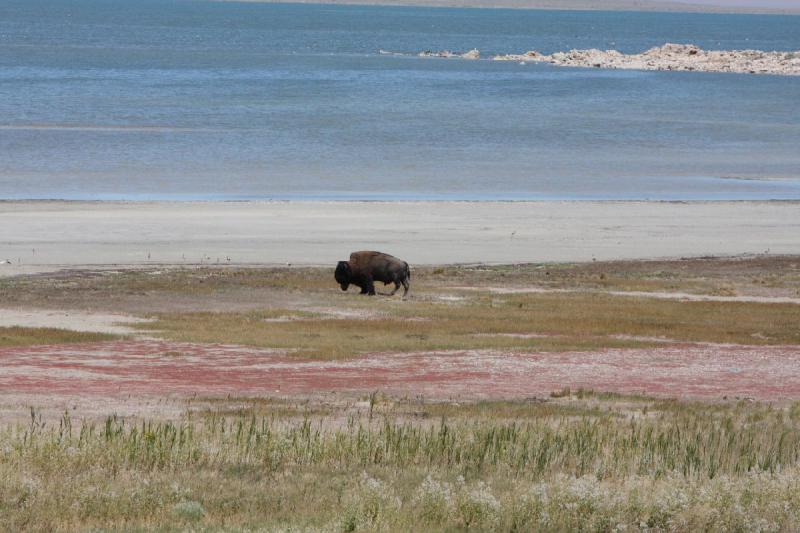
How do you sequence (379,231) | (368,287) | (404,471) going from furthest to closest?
(379,231), (368,287), (404,471)

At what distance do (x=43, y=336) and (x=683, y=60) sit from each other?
154m

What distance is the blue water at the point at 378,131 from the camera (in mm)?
58031

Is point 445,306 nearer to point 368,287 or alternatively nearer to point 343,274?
point 368,287

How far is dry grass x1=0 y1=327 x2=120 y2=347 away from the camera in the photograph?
23.0 metres

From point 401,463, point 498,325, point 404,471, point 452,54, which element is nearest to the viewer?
point 404,471

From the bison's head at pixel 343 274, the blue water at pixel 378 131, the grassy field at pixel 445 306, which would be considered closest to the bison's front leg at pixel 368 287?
the bison's head at pixel 343 274

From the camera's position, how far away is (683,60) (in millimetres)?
169250

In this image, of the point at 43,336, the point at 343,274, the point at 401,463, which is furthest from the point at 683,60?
the point at 401,463

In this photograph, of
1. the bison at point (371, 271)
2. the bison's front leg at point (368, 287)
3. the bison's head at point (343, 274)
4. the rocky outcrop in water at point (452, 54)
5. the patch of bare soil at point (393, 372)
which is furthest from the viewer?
the rocky outcrop in water at point (452, 54)

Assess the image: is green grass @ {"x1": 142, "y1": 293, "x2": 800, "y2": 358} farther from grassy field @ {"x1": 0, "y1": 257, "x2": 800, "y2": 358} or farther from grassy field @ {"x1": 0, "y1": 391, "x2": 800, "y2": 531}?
grassy field @ {"x1": 0, "y1": 391, "x2": 800, "y2": 531}

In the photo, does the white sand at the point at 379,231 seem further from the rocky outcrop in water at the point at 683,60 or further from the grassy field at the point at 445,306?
the rocky outcrop in water at the point at 683,60

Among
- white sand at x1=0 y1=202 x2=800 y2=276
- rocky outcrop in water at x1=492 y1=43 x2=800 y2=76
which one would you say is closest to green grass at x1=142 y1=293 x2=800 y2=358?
white sand at x1=0 y1=202 x2=800 y2=276

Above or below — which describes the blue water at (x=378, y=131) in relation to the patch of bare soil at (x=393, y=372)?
above

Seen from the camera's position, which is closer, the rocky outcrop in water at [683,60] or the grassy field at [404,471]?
the grassy field at [404,471]
